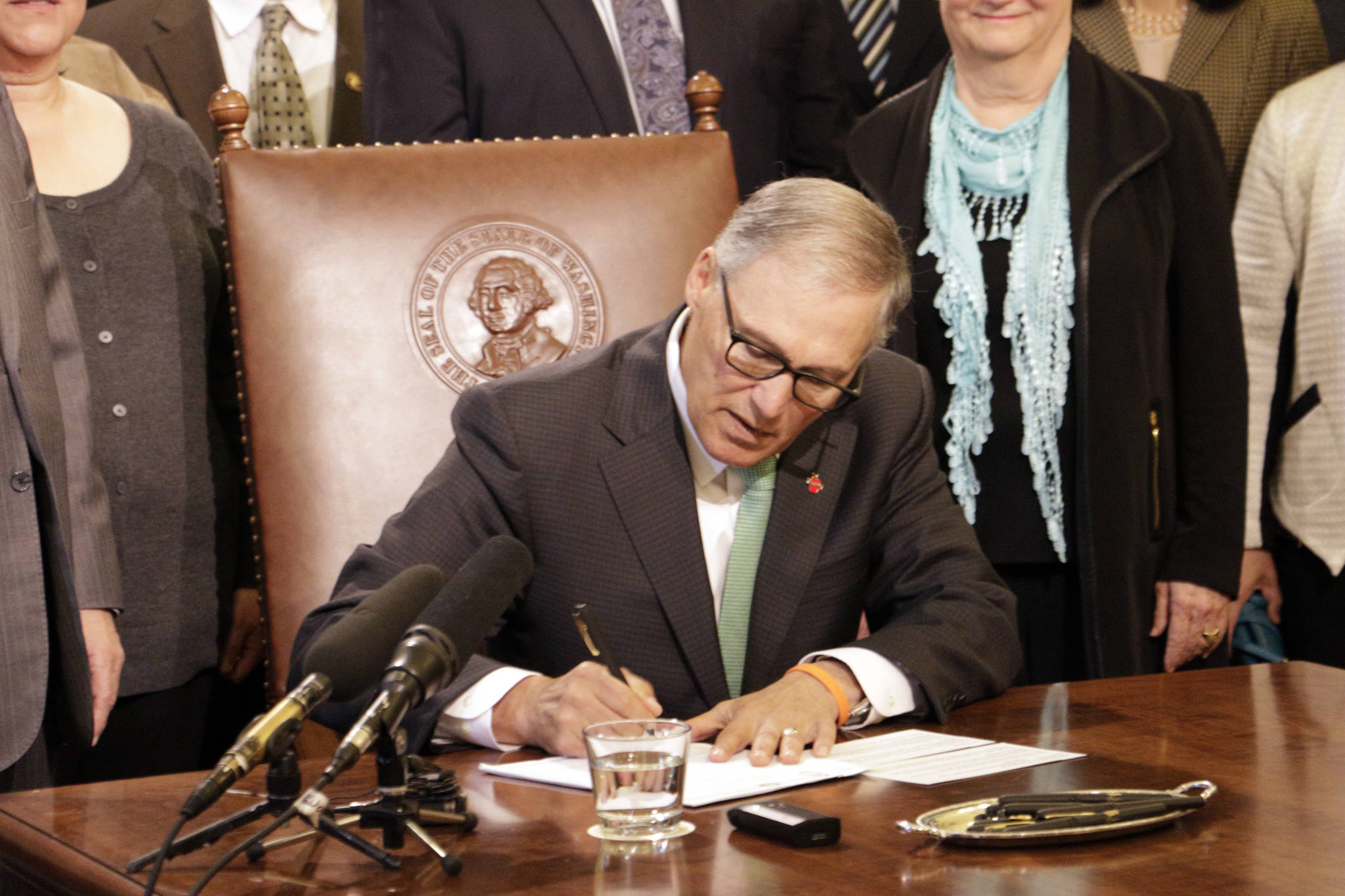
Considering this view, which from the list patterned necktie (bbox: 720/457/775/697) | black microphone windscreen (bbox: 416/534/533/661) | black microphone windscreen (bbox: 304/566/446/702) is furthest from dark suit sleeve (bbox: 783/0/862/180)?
black microphone windscreen (bbox: 304/566/446/702)

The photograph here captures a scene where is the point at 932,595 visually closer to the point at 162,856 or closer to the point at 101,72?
the point at 162,856

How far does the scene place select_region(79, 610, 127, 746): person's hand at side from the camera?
6.79 feet

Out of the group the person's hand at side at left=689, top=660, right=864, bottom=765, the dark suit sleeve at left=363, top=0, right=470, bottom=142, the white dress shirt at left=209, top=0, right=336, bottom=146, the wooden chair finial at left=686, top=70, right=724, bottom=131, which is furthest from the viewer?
the white dress shirt at left=209, top=0, right=336, bottom=146

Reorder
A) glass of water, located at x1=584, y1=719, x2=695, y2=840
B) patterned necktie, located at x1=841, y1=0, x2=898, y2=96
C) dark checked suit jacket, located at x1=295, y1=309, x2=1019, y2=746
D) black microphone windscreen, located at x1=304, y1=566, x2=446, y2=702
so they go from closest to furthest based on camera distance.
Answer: black microphone windscreen, located at x1=304, y1=566, x2=446, y2=702
glass of water, located at x1=584, y1=719, x2=695, y2=840
dark checked suit jacket, located at x1=295, y1=309, x2=1019, y2=746
patterned necktie, located at x1=841, y1=0, x2=898, y2=96

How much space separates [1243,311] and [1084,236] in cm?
54

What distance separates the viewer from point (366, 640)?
3.67 feet

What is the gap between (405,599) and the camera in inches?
46.9

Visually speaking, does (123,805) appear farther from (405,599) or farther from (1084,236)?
(1084,236)

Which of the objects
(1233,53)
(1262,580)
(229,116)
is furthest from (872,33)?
(229,116)

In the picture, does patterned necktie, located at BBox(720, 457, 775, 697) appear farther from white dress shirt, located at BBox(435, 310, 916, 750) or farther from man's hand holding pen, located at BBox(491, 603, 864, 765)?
man's hand holding pen, located at BBox(491, 603, 864, 765)

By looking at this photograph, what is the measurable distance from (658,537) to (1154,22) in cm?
167

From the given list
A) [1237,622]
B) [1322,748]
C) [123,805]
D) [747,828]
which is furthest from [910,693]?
[1237,622]

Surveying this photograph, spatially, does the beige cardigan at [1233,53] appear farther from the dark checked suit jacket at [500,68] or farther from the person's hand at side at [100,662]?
the person's hand at side at [100,662]

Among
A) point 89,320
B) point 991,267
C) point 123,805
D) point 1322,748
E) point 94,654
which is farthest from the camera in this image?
point 991,267
